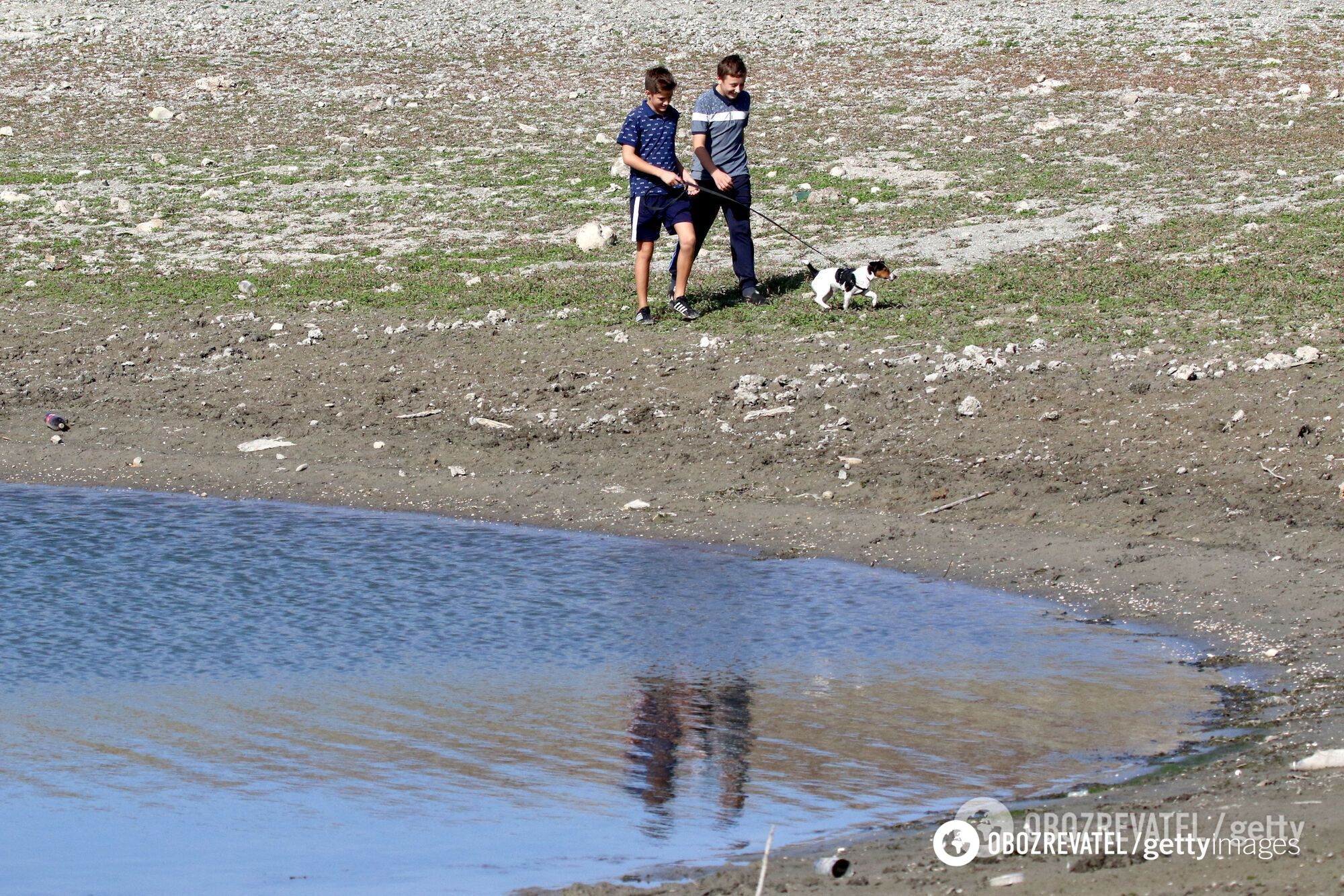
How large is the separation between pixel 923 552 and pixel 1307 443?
2.06m

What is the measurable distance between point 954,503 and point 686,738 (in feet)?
9.38

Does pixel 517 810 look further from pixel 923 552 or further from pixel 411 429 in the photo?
pixel 411 429

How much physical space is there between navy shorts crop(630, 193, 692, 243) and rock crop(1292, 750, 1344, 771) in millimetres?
6262

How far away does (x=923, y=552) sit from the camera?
7.70 metres

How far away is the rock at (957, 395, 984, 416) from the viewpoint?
8898 mm

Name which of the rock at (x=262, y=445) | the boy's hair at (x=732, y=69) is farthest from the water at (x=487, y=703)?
the boy's hair at (x=732, y=69)

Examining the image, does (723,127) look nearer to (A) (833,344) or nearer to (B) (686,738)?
(A) (833,344)

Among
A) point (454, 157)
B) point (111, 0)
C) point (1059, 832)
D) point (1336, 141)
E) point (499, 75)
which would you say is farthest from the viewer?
point (111, 0)

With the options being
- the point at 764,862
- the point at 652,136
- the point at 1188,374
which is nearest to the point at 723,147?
the point at 652,136

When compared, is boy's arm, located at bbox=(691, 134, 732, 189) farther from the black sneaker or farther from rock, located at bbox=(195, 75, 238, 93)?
rock, located at bbox=(195, 75, 238, 93)

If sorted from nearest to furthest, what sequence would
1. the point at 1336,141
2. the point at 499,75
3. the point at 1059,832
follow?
the point at 1059,832 → the point at 1336,141 → the point at 499,75

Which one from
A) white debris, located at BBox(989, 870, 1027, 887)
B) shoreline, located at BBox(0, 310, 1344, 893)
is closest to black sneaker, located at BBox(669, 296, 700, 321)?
shoreline, located at BBox(0, 310, 1344, 893)

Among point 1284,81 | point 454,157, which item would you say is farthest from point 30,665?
point 1284,81

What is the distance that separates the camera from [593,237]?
1291 cm
